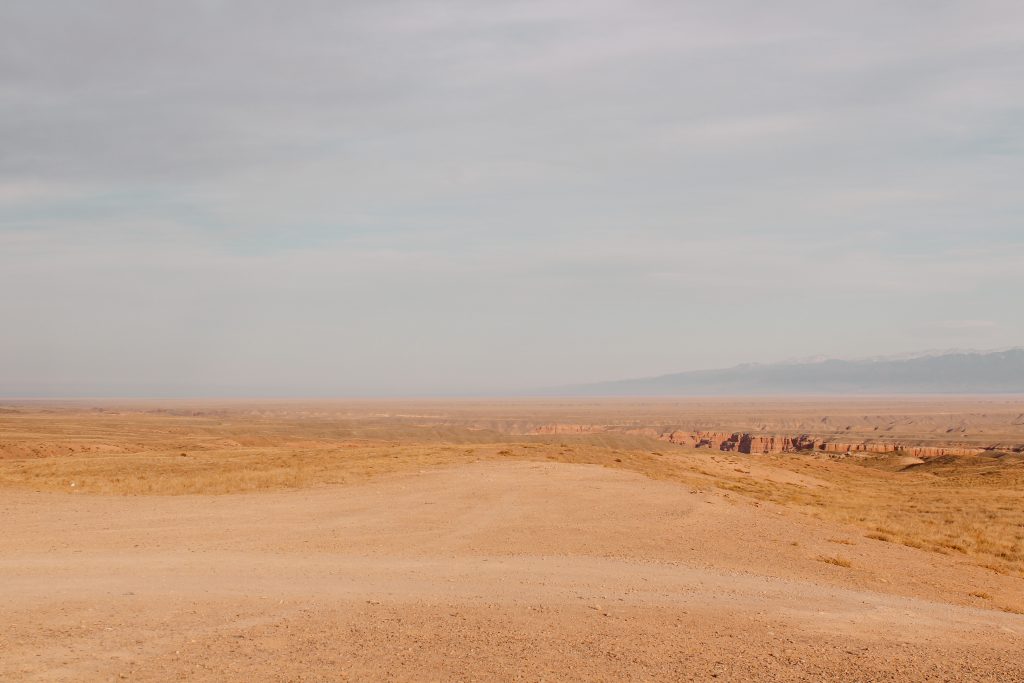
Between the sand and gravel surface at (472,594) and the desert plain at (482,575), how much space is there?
57 millimetres

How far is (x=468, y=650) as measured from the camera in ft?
35.3

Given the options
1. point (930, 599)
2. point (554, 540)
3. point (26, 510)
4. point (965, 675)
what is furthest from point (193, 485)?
point (965, 675)

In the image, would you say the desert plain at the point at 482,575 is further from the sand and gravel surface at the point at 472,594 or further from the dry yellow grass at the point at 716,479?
the dry yellow grass at the point at 716,479

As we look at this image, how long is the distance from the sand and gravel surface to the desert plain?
57 mm

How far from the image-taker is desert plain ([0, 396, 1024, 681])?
10.5 metres

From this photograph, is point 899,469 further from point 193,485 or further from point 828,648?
point 828,648

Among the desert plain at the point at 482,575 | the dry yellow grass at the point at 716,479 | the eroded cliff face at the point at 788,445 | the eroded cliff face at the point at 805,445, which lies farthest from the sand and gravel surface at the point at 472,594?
the eroded cliff face at the point at 788,445

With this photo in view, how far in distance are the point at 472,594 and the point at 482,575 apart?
160cm

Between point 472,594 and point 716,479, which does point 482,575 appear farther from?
point 716,479

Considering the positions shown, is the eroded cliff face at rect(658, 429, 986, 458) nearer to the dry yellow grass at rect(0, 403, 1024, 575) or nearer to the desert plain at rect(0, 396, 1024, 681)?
the dry yellow grass at rect(0, 403, 1024, 575)

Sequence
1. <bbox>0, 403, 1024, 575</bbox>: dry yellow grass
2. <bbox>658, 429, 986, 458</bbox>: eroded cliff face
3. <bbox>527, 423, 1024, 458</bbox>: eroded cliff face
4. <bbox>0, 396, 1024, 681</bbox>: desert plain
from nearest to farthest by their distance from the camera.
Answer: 1. <bbox>0, 396, 1024, 681</bbox>: desert plain
2. <bbox>0, 403, 1024, 575</bbox>: dry yellow grass
3. <bbox>527, 423, 1024, 458</bbox>: eroded cliff face
4. <bbox>658, 429, 986, 458</bbox>: eroded cliff face

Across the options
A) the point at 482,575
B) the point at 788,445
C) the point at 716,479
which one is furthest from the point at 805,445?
the point at 482,575

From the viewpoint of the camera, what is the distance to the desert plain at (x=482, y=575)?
10.5 metres

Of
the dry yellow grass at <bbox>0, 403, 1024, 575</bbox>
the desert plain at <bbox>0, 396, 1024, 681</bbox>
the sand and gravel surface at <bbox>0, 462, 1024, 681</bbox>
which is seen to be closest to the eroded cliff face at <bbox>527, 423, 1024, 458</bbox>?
the dry yellow grass at <bbox>0, 403, 1024, 575</bbox>
